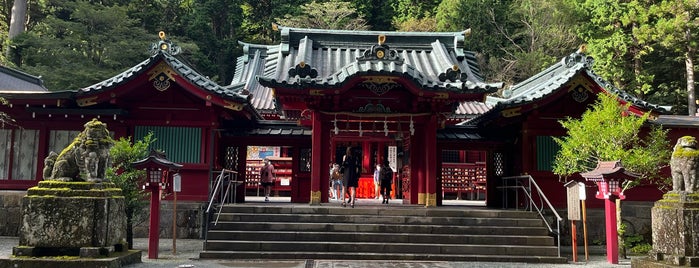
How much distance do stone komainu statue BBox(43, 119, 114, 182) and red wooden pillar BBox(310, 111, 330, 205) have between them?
5.63 metres

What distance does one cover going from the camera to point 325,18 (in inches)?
1398

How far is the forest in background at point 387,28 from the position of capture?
83.1 ft

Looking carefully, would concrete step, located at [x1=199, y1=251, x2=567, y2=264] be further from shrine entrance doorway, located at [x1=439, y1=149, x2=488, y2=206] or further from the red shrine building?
shrine entrance doorway, located at [x1=439, y1=149, x2=488, y2=206]

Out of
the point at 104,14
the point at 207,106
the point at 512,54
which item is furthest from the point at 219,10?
the point at 207,106

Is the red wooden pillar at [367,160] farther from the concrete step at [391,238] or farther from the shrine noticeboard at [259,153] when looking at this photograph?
the concrete step at [391,238]

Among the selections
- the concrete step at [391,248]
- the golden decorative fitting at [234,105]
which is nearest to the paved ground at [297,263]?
the concrete step at [391,248]

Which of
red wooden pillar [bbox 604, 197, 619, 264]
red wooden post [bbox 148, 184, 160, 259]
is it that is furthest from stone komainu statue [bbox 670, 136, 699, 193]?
red wooden post [bbox 148, 184, 160, 259]

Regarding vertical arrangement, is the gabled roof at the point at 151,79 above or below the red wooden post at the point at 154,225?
above

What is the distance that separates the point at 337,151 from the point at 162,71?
9.03m

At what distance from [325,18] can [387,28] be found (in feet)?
21.7

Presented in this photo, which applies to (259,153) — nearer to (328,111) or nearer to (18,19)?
(328,111)

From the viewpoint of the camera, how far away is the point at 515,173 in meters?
15.8

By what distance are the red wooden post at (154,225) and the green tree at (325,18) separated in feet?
83.5

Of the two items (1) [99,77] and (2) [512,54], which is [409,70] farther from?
(2) [512,54]
